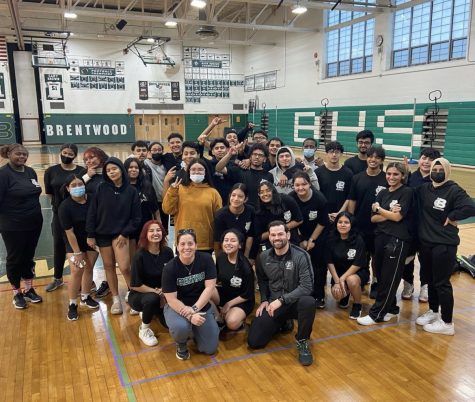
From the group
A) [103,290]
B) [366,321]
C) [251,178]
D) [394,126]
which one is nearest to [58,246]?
[103,290]

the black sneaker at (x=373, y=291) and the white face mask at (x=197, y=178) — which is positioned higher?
the white face mask at (x=197, y=178)

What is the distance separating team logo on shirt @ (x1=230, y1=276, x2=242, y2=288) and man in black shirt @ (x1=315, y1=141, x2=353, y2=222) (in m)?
1.56

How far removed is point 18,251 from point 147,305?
1.79m

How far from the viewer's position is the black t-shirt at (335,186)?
4918mm

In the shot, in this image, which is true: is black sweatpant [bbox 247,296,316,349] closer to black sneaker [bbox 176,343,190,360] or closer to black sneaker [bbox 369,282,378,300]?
black sneaker [bbox 176,343,190,360]

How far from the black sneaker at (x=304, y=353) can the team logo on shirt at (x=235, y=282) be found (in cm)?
80

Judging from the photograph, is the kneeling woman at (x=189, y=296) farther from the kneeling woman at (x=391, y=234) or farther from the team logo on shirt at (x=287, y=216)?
the kneeling woman at (x=391, y=234)

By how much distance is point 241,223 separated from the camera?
425 centimetres

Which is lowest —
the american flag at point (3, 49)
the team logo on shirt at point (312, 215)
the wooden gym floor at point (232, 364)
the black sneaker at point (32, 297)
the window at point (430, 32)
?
the wooden gym floor at point (232, 364)

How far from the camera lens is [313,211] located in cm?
454

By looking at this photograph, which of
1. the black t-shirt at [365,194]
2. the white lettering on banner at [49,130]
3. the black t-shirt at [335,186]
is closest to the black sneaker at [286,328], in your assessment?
the black t-shirt at [365,194]

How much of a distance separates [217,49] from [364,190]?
79.7 feet

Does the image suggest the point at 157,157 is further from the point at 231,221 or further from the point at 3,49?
the point at 3,49

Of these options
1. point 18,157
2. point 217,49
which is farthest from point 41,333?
point 217,49
